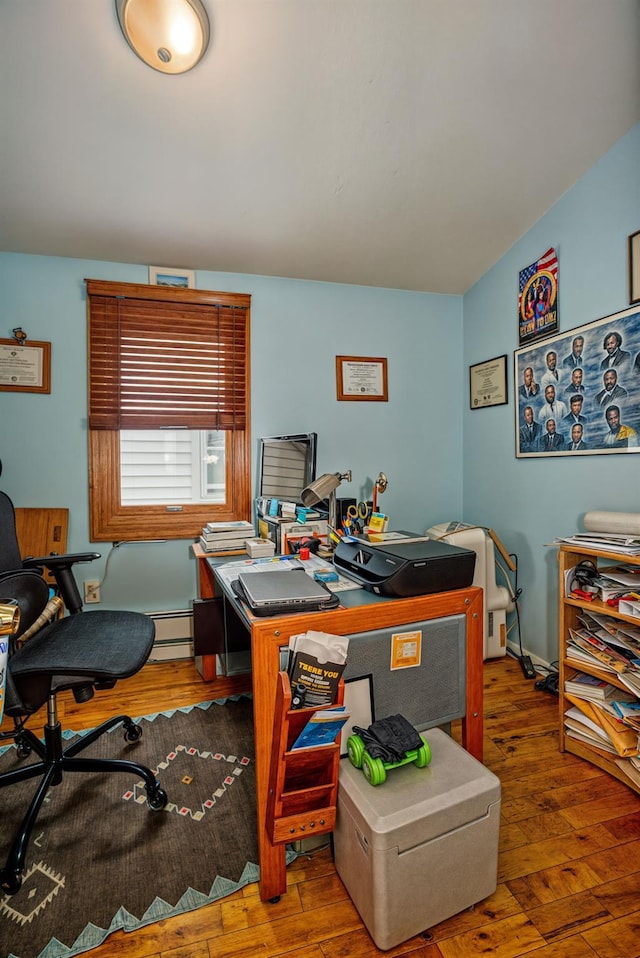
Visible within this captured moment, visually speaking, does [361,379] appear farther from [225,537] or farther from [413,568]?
[413,568]

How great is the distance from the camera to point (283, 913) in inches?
47.0

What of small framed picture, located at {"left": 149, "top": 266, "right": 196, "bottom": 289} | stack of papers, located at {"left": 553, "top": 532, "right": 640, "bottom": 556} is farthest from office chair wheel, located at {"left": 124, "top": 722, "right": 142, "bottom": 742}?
small framed picture, located at {"left": 149, "top": 266, "right": 196, "bottom": 289}

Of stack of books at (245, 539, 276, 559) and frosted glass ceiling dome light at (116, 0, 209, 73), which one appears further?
stack of books at (245, 539, 276, 559)

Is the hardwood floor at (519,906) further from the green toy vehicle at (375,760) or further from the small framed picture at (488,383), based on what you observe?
the small framed picture at (488,383)

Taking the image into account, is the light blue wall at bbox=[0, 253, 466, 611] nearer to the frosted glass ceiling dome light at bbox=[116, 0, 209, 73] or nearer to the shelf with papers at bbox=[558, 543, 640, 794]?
the frosted glass ceiling dome light at bbox=[116, 0, 209, 73]

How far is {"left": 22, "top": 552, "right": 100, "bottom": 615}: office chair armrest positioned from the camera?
1.76 m

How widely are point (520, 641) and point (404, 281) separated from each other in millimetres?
2249

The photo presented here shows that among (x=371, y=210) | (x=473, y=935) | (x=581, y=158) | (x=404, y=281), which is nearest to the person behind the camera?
(x=473, y=935)

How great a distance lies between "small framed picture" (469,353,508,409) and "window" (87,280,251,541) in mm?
1444

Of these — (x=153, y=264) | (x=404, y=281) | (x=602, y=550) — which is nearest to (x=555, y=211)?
(x=404, y=281)

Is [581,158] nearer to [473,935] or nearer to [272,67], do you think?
[272,67]

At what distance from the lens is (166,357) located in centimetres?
256

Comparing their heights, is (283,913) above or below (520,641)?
below

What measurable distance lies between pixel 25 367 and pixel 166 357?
70cm
